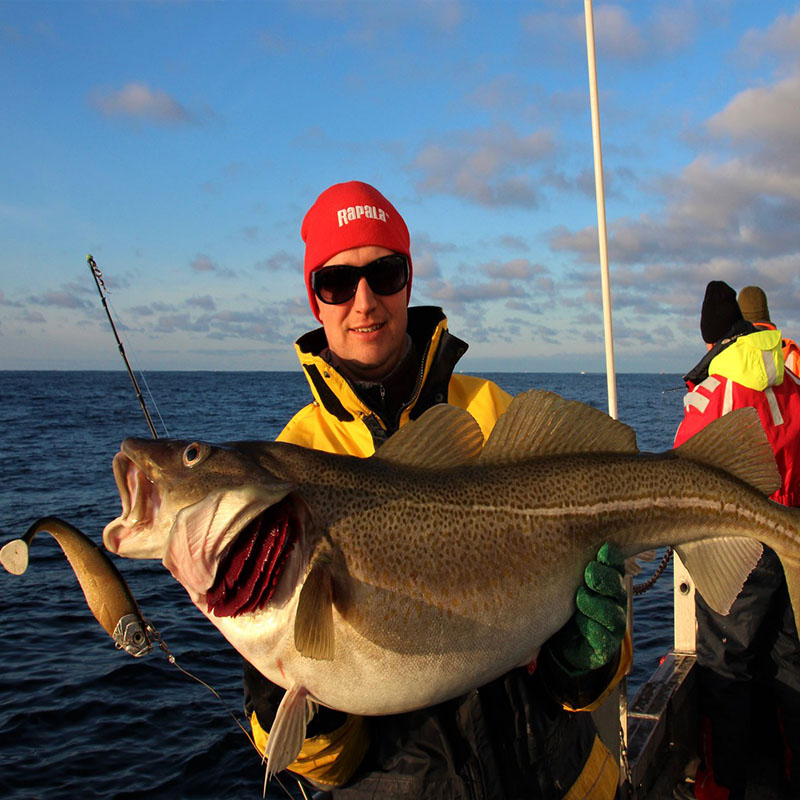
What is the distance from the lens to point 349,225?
360 centimetres

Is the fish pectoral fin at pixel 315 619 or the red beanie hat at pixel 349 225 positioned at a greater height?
the red beanie hat at pixel 349 225

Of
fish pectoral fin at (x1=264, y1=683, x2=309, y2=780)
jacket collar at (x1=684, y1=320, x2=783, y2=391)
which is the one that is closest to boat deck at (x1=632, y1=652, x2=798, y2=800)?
jacket collar at (x1=684, y1=320, x2=783, y2=391)

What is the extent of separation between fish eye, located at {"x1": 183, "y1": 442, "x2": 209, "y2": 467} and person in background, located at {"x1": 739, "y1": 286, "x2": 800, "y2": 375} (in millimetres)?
6859

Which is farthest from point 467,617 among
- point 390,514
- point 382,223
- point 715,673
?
point 715,673

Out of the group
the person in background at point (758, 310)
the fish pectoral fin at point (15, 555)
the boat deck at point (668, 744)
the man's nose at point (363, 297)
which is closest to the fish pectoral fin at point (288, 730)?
the fish pectoral fin at point (15, 555)

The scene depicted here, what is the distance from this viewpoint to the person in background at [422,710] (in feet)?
9.46

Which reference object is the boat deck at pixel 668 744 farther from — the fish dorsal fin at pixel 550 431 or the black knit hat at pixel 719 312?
the fish dorsal fin at pixel 550 431

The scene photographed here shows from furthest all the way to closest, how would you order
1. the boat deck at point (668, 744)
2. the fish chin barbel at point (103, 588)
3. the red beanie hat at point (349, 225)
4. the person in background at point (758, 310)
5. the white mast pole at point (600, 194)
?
the person in background at point (758, 310) < the white mast pole at point (600, 194) < the boat deck at point (668, 744) < the red beanie hat at point (349, 225) < the fish chin barbel at point (103, 588)

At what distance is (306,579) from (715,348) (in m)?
5.00

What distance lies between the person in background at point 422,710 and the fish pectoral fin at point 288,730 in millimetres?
201

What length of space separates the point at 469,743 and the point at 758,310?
256 inches

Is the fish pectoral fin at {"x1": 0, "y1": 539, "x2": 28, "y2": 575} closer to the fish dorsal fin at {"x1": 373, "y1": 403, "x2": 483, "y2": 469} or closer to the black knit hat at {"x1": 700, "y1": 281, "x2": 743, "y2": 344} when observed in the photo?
the fish dorsal fin at {"x1": 373, "y1": 403, "x2": 483, "y2": 469}

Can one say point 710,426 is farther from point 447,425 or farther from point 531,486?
point 447,425

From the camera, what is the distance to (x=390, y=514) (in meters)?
2.74
